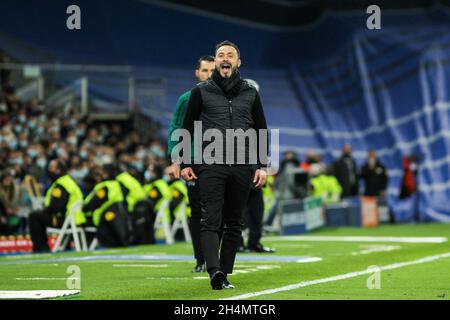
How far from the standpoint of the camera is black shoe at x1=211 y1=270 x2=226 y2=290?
899cm

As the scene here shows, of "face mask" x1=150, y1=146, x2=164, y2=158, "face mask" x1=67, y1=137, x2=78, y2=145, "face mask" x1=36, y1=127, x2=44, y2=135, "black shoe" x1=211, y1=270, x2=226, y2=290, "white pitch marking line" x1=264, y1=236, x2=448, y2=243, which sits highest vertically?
"face mask" x1=36, y1=127, x2=44, y2=135

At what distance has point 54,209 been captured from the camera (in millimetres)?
17938

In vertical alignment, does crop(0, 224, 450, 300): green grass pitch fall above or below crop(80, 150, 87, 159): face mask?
below

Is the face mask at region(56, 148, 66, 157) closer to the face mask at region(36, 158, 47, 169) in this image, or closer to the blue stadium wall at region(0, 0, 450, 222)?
the face mask at region(36, 158, 47, 169)

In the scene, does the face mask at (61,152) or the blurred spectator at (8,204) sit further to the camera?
the face mask at (61,152)

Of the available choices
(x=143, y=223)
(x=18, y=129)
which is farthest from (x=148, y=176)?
(x=18, y=129)

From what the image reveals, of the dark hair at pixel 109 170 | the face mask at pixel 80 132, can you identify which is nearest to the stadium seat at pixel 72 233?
the dark hair at pixel 109 170

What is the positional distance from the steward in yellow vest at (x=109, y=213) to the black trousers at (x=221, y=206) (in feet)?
29.2

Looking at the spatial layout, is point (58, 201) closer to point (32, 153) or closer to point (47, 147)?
point (32, 153)

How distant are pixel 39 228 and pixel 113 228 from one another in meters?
1.21

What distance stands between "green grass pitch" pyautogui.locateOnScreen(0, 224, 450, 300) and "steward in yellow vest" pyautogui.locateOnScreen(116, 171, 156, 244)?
281cm

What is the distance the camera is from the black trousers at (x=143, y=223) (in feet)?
63.3

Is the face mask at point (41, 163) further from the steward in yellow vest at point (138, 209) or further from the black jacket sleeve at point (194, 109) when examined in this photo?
the black jacket sleeve at point (194, 109)

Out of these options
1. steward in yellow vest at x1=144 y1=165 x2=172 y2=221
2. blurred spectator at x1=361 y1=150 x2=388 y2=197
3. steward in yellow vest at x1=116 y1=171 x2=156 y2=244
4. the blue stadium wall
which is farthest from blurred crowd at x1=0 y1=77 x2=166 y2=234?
blurred spectator at x1=361 y1=150 x2=388 y2=197
